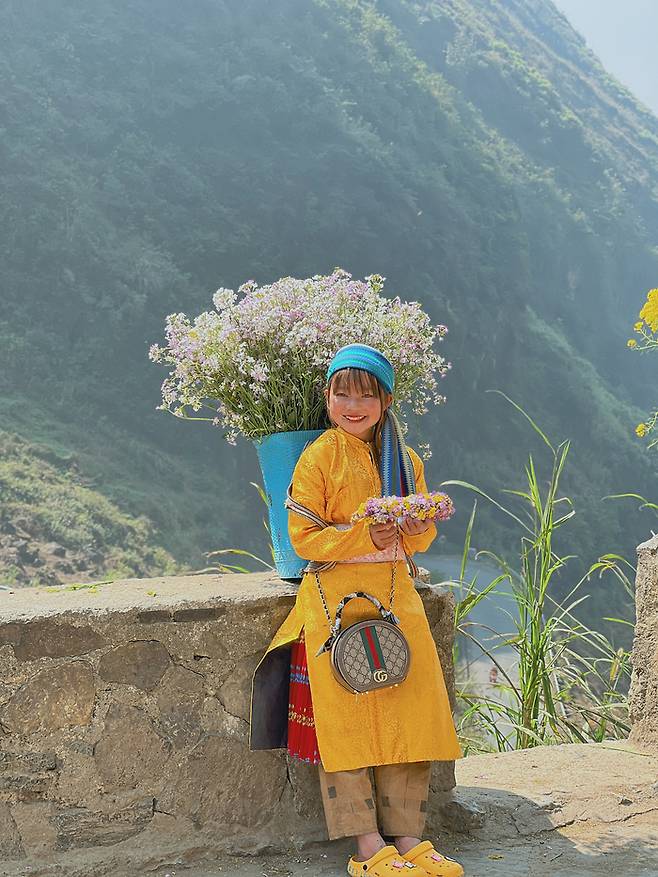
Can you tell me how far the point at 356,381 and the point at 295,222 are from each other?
31.0 m

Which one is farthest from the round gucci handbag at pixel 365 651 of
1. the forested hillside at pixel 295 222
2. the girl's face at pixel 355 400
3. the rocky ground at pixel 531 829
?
the forested hillside at pixel 295 222

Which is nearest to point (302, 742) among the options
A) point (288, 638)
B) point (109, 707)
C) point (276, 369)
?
point (288, 638)

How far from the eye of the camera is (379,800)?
86.2 inches

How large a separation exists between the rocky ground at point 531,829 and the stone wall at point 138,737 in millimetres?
25

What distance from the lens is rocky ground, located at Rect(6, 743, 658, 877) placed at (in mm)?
2191

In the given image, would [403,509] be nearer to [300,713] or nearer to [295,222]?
[300,713]

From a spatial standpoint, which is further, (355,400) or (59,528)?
(59,528)

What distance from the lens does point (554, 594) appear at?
26.1 metres

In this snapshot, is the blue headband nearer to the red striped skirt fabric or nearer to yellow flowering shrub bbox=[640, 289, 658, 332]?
the red striped skirt fabric

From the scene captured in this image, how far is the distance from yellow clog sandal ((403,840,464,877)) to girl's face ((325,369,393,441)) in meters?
0.93

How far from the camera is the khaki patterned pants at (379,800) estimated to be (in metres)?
2.12

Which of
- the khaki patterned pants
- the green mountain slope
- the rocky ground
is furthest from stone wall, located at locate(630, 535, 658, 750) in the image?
the green mountain slope

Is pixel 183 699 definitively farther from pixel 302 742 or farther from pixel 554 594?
pixel 554 594

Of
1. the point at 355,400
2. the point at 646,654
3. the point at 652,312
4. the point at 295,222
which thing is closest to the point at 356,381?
the point at 355,400
